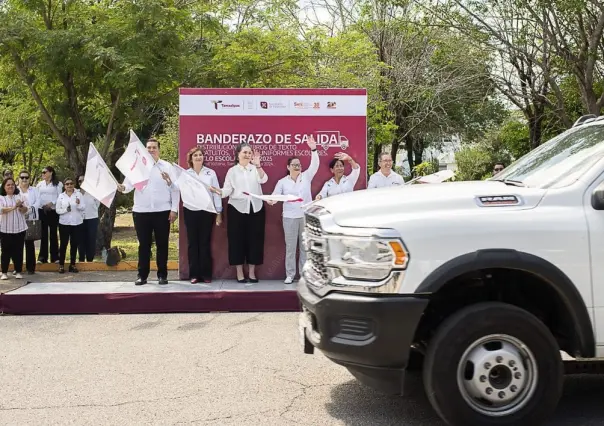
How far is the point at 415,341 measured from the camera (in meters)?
4.41

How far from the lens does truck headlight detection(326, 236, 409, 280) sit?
4145mm

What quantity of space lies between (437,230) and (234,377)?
2.42 metres

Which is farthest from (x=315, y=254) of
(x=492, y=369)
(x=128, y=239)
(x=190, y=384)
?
(x=128, y=239)

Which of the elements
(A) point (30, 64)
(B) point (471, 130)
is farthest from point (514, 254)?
(B) point (471, 130)

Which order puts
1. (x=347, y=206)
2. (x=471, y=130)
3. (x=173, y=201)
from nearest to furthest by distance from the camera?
(x=347, y=206) < (x=173, y=201) < (x=471, y=130)

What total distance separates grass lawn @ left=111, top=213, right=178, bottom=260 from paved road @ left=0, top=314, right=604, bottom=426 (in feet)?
28.0

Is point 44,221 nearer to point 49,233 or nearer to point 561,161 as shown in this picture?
point 49,233

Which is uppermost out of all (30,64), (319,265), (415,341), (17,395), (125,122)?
(30,64)

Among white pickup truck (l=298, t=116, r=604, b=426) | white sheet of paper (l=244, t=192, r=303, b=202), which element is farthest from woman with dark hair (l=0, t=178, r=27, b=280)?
white pickup truck (l=298, t=116, r=604, b=426)

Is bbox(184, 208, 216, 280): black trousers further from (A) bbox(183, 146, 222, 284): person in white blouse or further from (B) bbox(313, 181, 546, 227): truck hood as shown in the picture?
(B) bbox(313, 181, 546, 227): truck hood

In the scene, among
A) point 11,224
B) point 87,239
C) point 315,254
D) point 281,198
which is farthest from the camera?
point 87,239

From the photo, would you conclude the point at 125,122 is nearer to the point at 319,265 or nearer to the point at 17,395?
the point at 17,395

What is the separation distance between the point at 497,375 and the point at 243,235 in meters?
6.37

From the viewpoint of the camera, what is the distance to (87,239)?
522 inches
